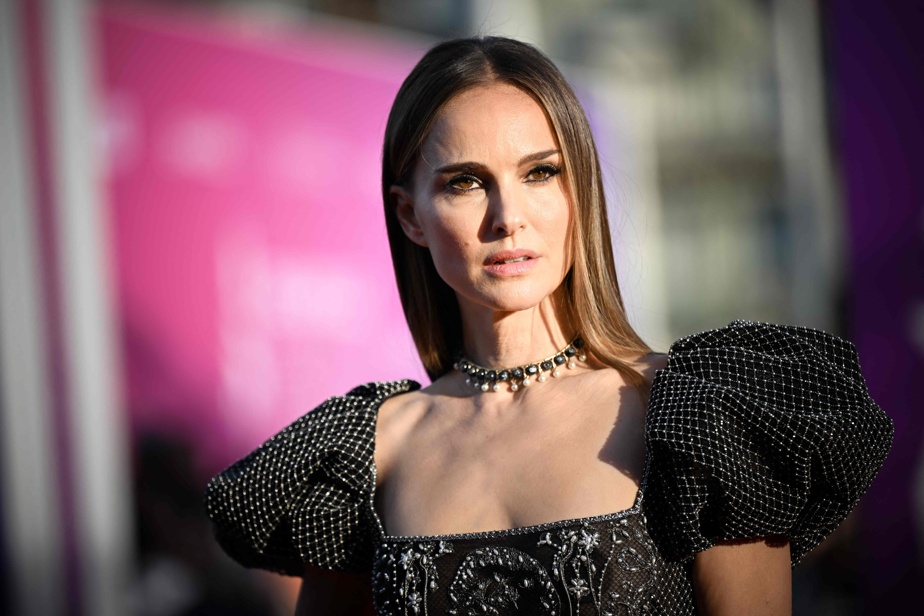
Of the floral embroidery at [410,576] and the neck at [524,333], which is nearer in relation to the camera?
the floral embroidery at [410,576]

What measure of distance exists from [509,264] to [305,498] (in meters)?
0.67

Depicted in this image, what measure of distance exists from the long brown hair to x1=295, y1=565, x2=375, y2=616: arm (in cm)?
73

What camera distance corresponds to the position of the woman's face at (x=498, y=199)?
1.91m

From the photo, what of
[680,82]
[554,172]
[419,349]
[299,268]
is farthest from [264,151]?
[680,82]

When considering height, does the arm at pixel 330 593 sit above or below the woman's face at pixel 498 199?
below

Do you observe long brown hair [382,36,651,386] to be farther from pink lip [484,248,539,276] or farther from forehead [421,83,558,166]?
pink lip [484,248,539,276]

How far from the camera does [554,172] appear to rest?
1962 mm

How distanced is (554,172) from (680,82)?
14.3 m

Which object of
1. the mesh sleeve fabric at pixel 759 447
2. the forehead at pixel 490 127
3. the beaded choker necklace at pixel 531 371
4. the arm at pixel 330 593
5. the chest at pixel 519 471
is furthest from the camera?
the arm at pixel 330 593

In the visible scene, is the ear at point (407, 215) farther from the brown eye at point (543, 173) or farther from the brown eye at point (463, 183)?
the brown eye at point (543, 173)

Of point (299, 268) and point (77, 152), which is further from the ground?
point (77, 152)

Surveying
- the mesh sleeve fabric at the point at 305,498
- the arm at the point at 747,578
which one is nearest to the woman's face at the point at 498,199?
the mesh sleeve fabric at the point at 305,498

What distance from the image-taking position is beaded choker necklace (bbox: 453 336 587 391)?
2035 millimetres

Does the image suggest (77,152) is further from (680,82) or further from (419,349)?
(680,82)
